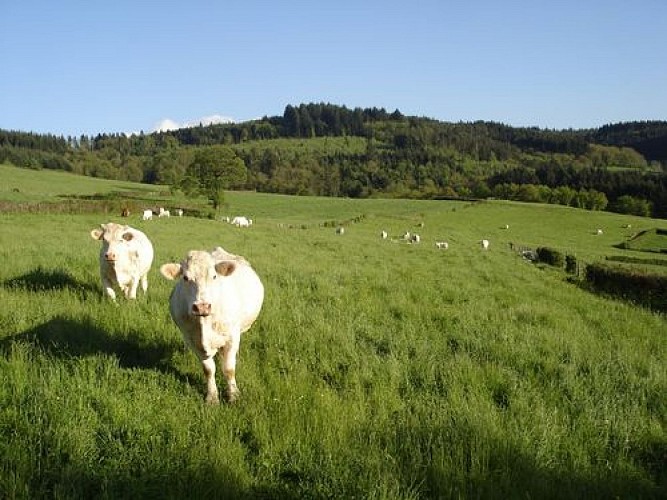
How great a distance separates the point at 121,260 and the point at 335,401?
6.89 metres

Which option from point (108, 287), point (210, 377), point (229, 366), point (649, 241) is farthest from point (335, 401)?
point (649, 241)

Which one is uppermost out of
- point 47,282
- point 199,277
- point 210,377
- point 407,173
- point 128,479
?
point 407,173

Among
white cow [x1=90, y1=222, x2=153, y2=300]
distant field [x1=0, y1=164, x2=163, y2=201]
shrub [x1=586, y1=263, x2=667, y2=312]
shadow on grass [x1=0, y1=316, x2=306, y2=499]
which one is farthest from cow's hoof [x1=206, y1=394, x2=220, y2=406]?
distant field [x1=0, y1=164, x2=163, y2=201]

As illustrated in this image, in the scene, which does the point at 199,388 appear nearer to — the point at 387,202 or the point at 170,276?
the point at 170,276

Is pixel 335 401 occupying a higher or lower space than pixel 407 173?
lower

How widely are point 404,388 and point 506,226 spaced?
66.1 metres

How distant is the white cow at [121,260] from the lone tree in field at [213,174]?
5865 centimetres

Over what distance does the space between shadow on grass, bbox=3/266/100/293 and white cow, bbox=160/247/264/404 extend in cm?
574

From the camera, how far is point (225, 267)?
6.53m

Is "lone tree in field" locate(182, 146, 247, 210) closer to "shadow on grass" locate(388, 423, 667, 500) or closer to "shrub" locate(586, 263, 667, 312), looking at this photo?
"shrub" locate(586, 263, 667, 312)

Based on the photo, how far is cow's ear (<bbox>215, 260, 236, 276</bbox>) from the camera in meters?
6.52

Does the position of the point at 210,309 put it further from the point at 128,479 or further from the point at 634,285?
the point at 634,285

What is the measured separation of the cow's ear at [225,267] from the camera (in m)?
6.52

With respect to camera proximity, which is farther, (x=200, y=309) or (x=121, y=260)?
(x=121, y=260)
